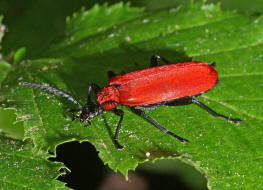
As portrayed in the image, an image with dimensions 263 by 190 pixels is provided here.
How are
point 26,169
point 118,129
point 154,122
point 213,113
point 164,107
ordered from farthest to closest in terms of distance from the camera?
point 164,107, point 213,113, point 154,122, point 118,129, point 26,169

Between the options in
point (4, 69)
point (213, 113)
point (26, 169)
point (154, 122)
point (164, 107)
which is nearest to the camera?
point (26, 169)

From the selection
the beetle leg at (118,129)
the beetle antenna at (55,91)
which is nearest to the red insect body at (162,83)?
the beetle leg at (118,129)

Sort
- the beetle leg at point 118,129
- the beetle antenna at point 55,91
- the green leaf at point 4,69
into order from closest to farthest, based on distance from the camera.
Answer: the beetle leg at point 118,129 → the beetle antenna at point 55,91 → the green leaf at point 4,69

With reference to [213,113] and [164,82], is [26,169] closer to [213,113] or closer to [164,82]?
[164,82]

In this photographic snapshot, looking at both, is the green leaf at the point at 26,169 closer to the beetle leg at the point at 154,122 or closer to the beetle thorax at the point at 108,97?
the beetle thorax at the point at 108,97

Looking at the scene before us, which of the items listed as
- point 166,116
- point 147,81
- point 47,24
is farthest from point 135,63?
point 47,24

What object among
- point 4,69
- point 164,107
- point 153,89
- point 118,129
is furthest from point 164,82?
point 4,69

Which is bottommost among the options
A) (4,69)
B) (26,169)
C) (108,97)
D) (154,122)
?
(26,169)
